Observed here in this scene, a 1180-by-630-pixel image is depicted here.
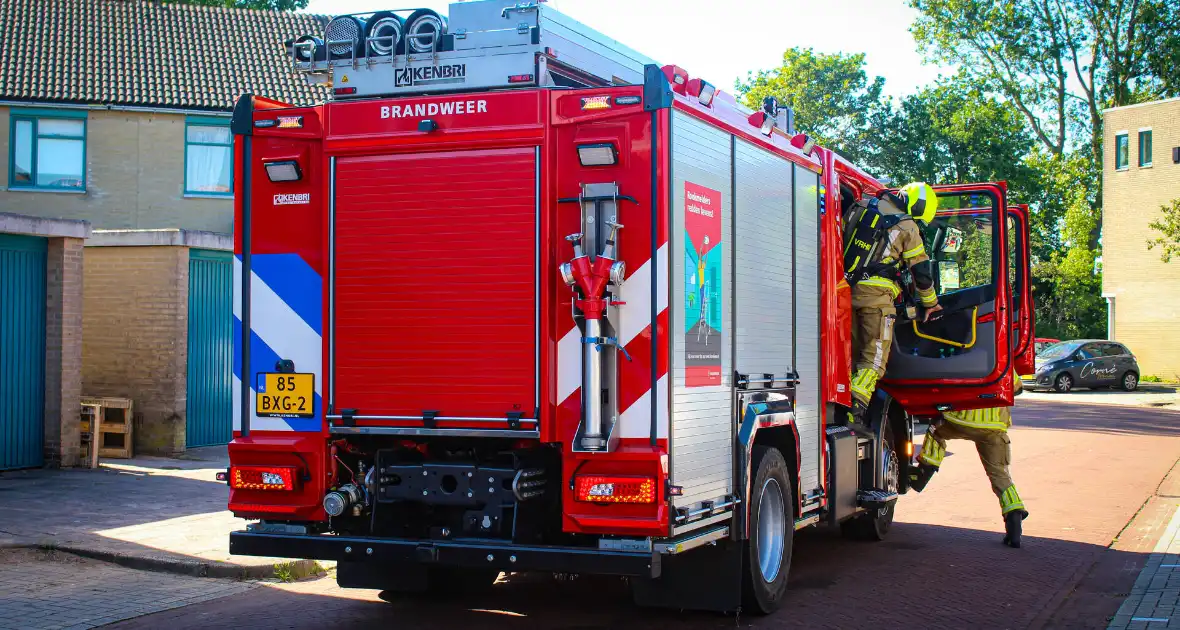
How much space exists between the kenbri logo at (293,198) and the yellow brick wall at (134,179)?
19.9 meters

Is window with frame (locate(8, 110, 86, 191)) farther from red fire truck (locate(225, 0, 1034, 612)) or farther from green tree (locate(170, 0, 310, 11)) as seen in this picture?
red fire truck (locate(225, 0, 1034, 612))

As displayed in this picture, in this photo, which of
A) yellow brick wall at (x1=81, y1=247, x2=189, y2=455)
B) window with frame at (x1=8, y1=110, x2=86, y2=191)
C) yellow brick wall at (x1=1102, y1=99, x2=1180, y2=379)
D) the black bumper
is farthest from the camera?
yellow brick wall at (x1=1102, y1=99, x2=1180, y2=379)

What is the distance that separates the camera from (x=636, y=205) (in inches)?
244

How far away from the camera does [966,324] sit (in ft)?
35.1

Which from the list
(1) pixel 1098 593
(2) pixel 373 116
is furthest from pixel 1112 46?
(2) pixel 373 116

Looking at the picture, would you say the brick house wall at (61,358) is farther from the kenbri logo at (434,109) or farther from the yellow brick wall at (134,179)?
the yellow brick wall at (134,179)

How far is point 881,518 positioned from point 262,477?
6039mm

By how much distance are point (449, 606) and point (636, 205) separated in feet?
10.4

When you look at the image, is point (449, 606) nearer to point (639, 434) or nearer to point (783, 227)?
point (639, 434)

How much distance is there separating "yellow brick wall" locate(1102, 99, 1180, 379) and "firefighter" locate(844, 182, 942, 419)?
1450 inches

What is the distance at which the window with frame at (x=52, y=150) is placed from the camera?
25.8 meters

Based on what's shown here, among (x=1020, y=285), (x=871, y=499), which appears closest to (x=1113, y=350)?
(x=1020, y=285)

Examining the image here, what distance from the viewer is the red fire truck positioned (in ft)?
20.2

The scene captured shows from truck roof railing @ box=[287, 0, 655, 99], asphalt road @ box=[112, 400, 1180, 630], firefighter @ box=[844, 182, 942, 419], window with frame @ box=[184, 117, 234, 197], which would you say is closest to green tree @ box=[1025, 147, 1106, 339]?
window with frame @ box=[184, 117, 234, 197]
